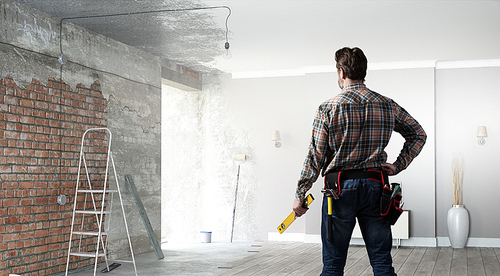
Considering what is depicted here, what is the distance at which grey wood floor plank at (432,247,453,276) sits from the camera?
17.3 ft

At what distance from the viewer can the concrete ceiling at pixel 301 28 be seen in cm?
491

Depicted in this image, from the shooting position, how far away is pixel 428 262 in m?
5.92

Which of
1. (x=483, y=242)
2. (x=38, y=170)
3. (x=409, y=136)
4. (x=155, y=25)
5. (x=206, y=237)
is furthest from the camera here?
(x=206, y=237)

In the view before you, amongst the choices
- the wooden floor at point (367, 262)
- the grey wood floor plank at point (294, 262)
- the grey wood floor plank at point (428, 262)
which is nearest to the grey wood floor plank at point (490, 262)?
the wooden floor at point (367, 262)

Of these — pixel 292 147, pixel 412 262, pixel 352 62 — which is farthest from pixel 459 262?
pixel 352 62

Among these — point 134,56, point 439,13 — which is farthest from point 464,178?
point 134,56

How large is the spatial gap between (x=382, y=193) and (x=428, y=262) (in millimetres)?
4249

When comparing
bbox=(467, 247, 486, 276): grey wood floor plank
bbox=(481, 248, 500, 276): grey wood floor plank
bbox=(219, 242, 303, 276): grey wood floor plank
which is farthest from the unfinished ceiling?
bbox=(481, 248, 500, 276): grey wood floor plank

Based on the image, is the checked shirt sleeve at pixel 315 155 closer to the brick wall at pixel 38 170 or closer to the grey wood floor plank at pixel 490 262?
the brick wall at pixel 38 170

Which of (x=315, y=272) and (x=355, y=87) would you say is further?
(x=315, y=272)

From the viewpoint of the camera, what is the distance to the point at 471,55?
7043 millimetres

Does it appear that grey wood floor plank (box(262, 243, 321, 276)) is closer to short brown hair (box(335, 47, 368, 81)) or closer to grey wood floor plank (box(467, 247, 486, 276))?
grey wood floor plank (box(467, 247, 486, 276))

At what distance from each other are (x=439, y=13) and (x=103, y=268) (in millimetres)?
4422

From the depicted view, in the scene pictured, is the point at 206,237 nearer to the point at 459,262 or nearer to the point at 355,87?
the point at 459,262
